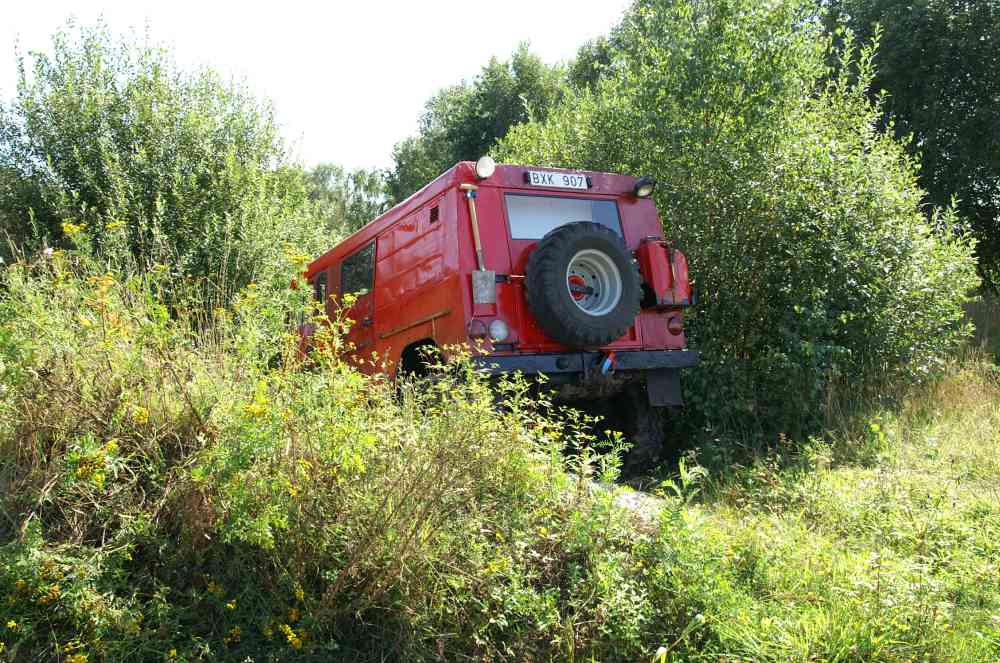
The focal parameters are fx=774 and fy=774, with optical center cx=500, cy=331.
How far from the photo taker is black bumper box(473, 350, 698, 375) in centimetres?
598

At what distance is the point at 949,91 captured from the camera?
51.3 ft

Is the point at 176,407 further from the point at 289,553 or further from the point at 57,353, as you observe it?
the point at 289,553

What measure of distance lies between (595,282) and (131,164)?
25.9 feet

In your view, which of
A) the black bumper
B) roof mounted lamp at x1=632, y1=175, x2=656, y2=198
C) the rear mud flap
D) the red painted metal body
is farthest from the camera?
roof mounted lamp at x1=632, y1=175, x2=656, y2=198

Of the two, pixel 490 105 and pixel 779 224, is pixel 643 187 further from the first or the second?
pixel 490 105

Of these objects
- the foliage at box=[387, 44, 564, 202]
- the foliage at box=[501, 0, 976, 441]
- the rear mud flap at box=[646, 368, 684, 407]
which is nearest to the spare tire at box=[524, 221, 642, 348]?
the rear mud flap at box=[646, 368, 684, 407]

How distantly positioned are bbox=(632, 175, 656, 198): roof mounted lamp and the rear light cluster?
6.59ft

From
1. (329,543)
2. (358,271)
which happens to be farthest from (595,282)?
(329,543)

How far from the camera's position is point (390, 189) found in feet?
101

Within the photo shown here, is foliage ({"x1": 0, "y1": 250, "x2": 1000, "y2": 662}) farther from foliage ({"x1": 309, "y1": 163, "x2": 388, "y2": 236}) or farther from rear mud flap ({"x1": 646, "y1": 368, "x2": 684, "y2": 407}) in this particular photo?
foliage ({"x1": 309, "y1": 163, "x2": 388, "y2": 236})

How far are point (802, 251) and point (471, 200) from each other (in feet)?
11.3

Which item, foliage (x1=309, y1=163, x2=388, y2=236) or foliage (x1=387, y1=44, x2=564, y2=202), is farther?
foliage (x1=309, y1=163, x2=388, y2=236)

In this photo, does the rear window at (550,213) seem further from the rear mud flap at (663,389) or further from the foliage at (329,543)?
the foliage at (329,543)

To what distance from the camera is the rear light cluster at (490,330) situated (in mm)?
5977
